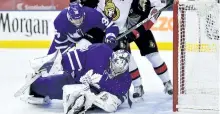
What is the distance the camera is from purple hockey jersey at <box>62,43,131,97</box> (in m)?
3.49

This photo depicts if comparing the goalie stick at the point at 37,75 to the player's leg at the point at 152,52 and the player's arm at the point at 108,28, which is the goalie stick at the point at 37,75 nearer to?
the player's arm at the point at 108,28

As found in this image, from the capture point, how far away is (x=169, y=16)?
5.58 metres

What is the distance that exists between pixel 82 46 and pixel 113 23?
0.77 feet

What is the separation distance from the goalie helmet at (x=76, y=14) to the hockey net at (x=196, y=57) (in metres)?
0.54

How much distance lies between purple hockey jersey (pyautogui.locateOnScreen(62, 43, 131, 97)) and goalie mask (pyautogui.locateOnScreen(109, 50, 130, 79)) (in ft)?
0.12

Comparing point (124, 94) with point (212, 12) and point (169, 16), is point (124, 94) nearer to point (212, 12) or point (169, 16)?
point (212, 12)

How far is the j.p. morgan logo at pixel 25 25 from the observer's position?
5660mm

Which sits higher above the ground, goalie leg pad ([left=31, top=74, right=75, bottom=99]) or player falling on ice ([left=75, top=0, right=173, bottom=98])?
player falling on ice ([left=75, top=0, right=173, bottom=98])

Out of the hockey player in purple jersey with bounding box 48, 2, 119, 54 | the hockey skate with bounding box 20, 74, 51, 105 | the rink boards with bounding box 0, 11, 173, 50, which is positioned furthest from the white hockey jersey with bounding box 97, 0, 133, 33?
the rink boards with bounding box 0, 11, 173, 50

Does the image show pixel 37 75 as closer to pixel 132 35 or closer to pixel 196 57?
pixel 132 35

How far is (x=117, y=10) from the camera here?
3.84 m

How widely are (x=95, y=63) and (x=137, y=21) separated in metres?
0.51

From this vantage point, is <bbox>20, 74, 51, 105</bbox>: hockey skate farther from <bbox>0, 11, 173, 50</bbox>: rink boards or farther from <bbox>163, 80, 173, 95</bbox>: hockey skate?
<bbox>0, 11, 173, 50</bbox>: rink boards

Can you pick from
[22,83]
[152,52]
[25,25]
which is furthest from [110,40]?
[25,25]
